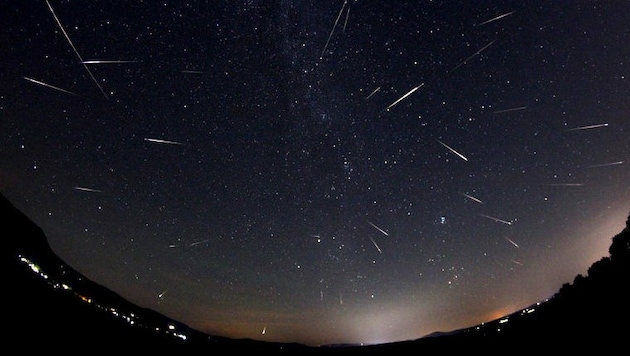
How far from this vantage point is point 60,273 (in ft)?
7.77

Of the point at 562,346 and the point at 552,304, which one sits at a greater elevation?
the point at 552,304

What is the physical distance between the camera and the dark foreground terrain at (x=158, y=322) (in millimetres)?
2219

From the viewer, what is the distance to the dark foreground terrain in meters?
2.22

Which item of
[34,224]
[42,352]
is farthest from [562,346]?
[34,224]

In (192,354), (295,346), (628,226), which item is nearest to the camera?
(192,354)

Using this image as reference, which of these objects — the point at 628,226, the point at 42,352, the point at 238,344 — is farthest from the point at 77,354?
the point at 628,226

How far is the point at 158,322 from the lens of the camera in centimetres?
289

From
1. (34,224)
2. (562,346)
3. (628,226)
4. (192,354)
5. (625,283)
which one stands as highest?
(628,226)

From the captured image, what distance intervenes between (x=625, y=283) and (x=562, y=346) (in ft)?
2.75

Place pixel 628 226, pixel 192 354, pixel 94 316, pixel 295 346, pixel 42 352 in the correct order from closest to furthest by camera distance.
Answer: pixel 42 352 < pixel 94 316 < pixel 192 354 < pixel 295 346 < pixel 628 226

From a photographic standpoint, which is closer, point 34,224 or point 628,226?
point 34,224

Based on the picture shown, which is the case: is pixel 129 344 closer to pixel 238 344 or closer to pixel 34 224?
pixel 238 344

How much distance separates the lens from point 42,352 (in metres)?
2.27

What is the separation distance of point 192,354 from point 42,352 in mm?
1138
